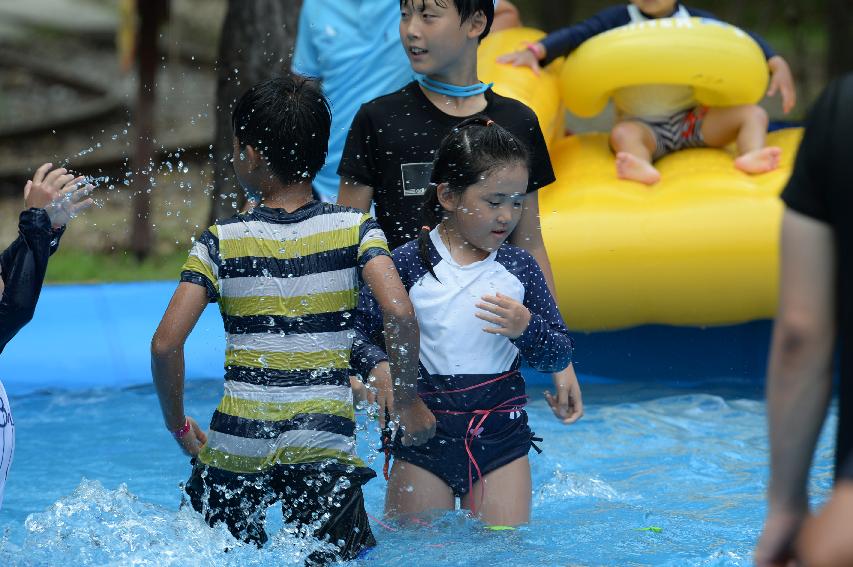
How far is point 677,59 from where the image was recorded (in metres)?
5.04

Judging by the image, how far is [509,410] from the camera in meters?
2.97

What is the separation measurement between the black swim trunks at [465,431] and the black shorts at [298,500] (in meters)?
0.36

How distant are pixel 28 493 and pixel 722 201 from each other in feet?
9.11

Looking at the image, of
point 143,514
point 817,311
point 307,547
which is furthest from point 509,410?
point 817,311

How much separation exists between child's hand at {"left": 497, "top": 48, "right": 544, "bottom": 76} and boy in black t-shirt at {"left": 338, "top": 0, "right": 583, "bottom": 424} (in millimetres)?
1872

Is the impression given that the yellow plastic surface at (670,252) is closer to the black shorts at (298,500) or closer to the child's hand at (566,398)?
the child's hand at (566,398)

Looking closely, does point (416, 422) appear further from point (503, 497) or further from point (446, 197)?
point (446, 197)

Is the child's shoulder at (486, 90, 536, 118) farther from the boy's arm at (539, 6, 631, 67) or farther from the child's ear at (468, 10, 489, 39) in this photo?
the boy's arm at (539, 6, 631, 67)

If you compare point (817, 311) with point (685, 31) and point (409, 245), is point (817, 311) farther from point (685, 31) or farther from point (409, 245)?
point (685, 31)

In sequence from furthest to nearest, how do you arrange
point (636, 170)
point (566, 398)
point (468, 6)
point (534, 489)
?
point (636, 170) → point (534, 489) → point (468, 6) → point (566, 398)

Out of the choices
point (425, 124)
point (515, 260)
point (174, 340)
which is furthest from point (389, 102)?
point (174, 340)

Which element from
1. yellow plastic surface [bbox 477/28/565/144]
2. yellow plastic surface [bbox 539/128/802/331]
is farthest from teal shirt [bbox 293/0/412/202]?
yellow plastic surface [bbox 539/128/802/331]

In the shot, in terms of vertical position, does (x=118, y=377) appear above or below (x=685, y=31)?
below

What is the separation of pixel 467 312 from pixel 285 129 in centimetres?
64
